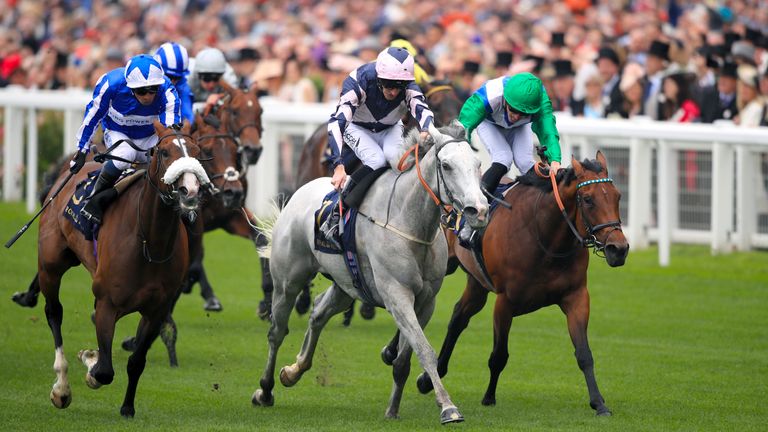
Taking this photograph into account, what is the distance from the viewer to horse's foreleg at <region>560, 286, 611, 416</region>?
9102 mm

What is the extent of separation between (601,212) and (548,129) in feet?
3.53

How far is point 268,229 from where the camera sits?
35.2 ft

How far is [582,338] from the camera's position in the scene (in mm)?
9242

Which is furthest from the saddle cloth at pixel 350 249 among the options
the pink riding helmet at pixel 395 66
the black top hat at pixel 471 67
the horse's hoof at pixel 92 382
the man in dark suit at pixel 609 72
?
the black top hat at pixel 471 67

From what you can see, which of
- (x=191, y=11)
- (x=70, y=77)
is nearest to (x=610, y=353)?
(x=70, y=77)

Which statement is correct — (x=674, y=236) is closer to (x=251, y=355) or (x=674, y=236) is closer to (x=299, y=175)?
(x=299, y=175)

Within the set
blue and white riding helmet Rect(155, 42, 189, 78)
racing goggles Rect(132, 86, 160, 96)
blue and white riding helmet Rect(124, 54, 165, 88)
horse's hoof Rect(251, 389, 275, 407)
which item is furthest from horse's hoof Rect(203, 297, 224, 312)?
blue and white riding helmet Rect(124, 54, 165, 88)

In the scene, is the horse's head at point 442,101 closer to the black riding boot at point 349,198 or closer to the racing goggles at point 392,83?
the racing goggles at point 392,83

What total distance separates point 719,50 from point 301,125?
17.5ft

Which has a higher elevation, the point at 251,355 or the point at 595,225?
the point at 595,225

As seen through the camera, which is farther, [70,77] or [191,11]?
[191,11]

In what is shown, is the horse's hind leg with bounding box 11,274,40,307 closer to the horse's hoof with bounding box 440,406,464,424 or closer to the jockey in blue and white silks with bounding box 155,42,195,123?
the jockey in blue and white silks with bounding box 155,42,195,123

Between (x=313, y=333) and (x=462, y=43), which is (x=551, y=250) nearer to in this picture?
(x=313, y=333)

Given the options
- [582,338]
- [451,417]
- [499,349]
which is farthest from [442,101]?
[451,417]
